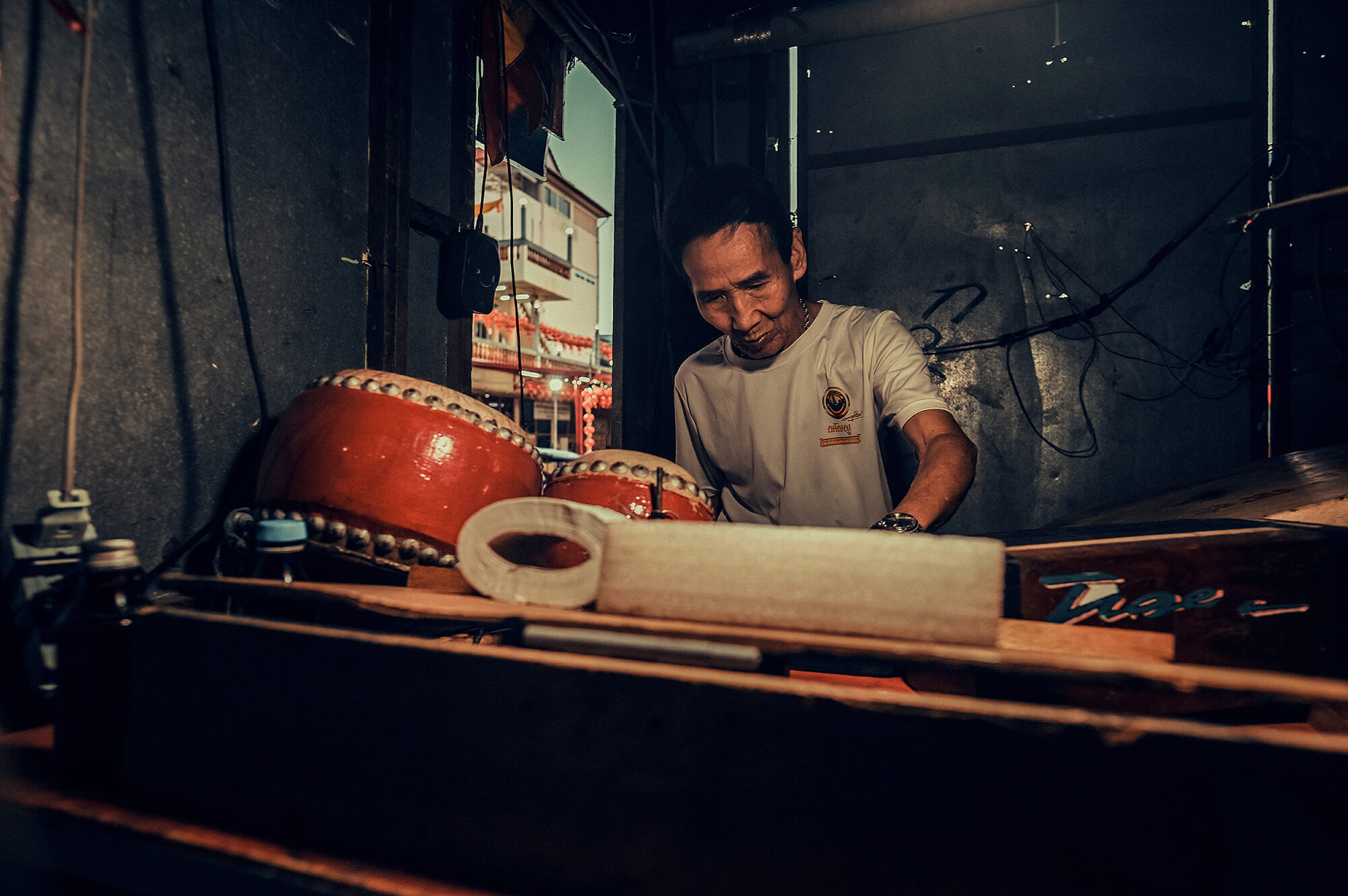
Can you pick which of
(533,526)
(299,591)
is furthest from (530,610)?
(299,591)

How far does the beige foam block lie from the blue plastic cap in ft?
1.52

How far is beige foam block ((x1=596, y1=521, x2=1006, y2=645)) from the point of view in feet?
1.84

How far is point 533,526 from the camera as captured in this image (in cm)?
70

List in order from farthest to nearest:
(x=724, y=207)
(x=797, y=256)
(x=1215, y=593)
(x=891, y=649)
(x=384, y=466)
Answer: (x=797, y=256) → (x=724, y=207) → (x=384, y=466) → (x=1215, y=593) → (x=891, y=649)

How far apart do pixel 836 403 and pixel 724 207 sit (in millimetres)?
806

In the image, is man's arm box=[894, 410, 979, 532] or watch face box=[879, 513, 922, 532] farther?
man's arm box=[894, 410, 979, 532]

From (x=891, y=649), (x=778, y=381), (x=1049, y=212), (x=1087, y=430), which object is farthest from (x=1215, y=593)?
(x=1049, y=212)

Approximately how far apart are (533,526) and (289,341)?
3.81ft

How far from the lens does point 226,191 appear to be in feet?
4.24

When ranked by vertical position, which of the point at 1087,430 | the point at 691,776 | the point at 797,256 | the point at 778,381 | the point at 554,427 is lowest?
the point at 691,776

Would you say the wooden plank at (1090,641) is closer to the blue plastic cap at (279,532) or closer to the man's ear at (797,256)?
the blue plastic cap at (279,532)

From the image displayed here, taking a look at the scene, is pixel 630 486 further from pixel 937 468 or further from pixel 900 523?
pixel 937 468

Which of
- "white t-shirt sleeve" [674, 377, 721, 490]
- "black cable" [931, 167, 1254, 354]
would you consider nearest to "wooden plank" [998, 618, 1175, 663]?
"white t-shirt sleeve" [674, 377, 721, 490]

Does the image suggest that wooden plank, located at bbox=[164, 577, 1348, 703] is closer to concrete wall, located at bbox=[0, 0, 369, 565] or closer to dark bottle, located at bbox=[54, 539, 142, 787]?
dark bottle, located at bbox=[54, 539, 142, 787]
